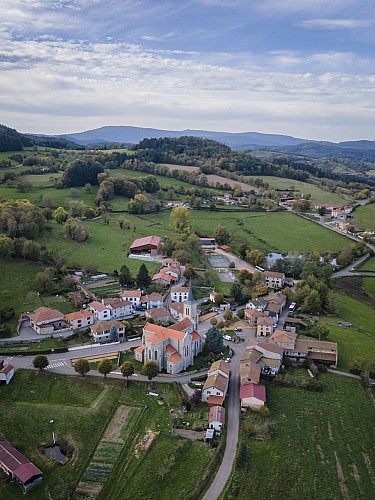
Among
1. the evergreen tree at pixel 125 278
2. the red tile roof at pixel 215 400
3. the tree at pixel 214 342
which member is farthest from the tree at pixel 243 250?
the red tile roof at pixel 215 400

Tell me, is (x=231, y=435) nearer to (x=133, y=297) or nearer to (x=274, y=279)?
(x=133, y=297)

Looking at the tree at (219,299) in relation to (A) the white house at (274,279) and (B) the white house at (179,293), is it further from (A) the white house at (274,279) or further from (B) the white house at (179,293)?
(A) the white house at (274,279)

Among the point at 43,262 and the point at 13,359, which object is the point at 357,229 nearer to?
the point at 43,262

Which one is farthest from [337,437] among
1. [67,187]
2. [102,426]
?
[67,187]

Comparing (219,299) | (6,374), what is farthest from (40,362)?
Answer: (219,299)

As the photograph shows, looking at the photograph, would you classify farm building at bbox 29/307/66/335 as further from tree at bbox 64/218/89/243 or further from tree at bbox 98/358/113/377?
tree at bbox 64/218/89/243

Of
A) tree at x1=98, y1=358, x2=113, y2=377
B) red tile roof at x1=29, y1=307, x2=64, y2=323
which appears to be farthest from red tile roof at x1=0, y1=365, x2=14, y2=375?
red tile roof at x1=29, y1=307, x2=64, y2=323
